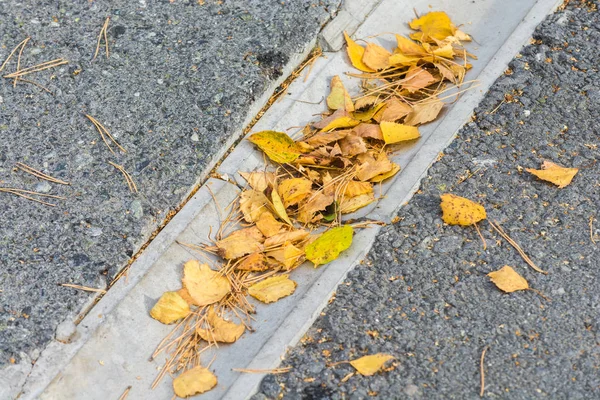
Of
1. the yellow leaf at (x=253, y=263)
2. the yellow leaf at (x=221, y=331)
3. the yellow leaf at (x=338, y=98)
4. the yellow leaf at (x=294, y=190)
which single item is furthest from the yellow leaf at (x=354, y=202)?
the yellow leaf at (x=221, y=331)

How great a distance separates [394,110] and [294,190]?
26.1 inches

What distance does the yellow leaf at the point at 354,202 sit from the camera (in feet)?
9.07

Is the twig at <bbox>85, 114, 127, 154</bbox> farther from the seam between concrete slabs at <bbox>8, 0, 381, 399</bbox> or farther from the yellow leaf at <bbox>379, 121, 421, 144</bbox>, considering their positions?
the yellow leaf at <bbox>379, 121, 421, 144</bbox>

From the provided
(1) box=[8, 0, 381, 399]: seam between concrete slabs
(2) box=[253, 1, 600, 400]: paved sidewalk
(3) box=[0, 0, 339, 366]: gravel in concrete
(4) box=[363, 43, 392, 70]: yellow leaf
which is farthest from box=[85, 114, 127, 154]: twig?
(4) box=[363, 43, 392, 70]: yellow leaf

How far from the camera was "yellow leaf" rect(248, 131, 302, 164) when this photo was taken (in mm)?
2887

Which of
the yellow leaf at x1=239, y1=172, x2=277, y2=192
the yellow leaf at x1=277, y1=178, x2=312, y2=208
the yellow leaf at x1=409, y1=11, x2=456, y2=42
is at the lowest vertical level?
the yellow leaf at x1=239, y1=172, x2=277, y2=192

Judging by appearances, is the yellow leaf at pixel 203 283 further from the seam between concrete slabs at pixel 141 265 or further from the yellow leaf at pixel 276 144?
the yellow leaf at pixel 276 144

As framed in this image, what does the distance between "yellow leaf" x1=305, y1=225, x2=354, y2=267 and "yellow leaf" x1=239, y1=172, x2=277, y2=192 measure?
0.36 metres

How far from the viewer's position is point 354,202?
2775 millimetres

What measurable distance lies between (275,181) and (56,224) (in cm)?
86

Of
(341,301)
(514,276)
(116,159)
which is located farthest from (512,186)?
(116,159)

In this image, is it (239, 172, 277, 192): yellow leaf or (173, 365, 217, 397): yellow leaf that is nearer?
(173, 365, 217, 397): yellow leaf

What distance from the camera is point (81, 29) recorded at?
323 cm

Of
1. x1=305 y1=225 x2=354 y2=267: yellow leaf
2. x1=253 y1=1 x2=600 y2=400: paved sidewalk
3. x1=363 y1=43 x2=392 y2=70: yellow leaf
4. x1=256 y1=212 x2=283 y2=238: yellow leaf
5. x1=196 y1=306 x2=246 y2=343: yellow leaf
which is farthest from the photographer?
x1=363 y1=43 x2=392 y2=70: yellow leaf
